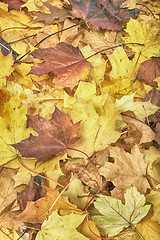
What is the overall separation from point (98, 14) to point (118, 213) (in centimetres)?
107

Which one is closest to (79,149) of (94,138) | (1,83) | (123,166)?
(94,138)

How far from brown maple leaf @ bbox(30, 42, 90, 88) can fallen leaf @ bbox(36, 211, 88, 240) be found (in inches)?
23.7

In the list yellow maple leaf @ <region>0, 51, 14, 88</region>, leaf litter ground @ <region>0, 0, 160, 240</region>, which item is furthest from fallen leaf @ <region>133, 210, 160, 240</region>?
yellow maple leaf @ <region>0, 51, 14, 88</region>

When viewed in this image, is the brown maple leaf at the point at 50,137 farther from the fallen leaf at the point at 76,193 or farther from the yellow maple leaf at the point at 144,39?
the yellow maple leaf at the point at 144,39

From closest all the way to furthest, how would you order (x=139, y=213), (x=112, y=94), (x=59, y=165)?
(x=139, y=213) → (x=59, y=165) → (x=112, y=94)

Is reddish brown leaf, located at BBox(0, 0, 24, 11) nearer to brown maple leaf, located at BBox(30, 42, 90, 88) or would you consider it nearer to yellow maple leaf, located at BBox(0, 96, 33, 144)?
brown maple leaf, located at BBox(30, 42, 90, 88)

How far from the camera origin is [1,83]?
1062 mm

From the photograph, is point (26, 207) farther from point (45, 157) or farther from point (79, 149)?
point (79, 149)

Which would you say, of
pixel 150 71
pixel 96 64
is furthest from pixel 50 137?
pixel 150 71

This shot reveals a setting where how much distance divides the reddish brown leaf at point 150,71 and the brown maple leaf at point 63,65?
30 cm

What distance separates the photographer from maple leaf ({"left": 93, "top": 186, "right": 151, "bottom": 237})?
2.53 feet

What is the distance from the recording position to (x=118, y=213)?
77cm

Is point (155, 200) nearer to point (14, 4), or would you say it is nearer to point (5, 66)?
point (5, 66)

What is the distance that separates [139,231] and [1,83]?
3.01 ft
